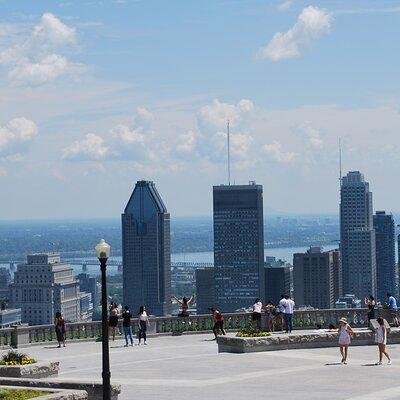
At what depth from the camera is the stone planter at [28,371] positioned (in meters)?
27.3

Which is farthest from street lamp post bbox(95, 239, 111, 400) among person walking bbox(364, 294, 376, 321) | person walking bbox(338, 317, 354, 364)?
person walking bbox(364, 294, 376, 321)

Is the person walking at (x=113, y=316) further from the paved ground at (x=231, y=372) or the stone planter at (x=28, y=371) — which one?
the stone planter at (x=28, y=371)

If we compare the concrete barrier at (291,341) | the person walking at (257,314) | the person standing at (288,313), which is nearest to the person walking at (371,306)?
the person standing at (288,313)

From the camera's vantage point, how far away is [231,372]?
98.5 feet

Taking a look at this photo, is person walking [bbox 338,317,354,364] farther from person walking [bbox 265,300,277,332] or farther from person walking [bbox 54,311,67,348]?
person walking [bbox 54,311,67,348]

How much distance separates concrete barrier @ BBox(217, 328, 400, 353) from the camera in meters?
35.0

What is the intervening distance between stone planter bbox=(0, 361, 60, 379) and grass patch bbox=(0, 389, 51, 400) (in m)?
4.27

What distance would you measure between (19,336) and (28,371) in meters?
13.4

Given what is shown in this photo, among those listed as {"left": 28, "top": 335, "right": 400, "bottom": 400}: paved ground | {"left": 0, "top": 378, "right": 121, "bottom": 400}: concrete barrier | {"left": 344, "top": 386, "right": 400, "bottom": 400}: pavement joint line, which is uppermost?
{"left": 0, "top": 378, "right": 121, "bottom": 400}: concrete barrier

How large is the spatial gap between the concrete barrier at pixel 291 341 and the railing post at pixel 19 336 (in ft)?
27.4

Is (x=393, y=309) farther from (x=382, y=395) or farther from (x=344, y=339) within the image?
(x=382, y=395)

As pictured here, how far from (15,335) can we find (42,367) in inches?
508

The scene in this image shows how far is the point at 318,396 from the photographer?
82.4 ft

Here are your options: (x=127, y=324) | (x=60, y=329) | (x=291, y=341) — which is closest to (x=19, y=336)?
(x=60, y=329)
